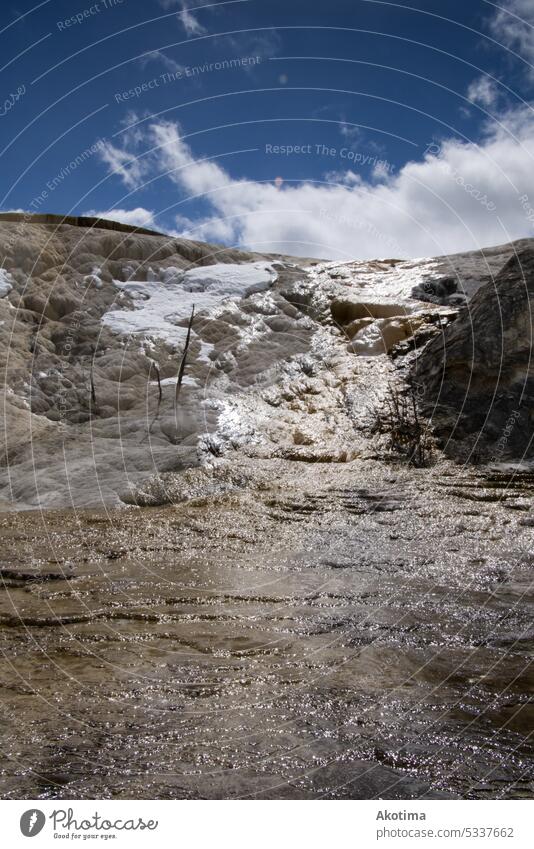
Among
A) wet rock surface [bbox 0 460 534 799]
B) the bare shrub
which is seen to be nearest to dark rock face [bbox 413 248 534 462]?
the bare shrub

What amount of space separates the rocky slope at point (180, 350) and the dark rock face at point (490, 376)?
658mm

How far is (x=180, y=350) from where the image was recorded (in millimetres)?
16844

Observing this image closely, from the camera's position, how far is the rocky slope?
11.6 m

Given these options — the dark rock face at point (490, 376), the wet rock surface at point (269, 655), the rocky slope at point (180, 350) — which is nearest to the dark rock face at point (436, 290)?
the rocky slope at point (180, 350)

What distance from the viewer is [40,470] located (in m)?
11.0

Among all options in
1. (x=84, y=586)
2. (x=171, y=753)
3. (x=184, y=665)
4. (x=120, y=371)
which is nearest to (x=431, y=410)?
(x=120, y=371)

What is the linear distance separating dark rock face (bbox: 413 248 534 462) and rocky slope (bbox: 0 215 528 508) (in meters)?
0.66

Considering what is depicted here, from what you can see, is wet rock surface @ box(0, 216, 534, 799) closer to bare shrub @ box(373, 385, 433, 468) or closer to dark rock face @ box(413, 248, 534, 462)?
dark rock face @ box(413, 248, 534, 462)

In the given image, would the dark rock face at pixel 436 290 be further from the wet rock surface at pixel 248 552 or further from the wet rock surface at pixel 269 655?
the wet rock surface at pixel 269 655

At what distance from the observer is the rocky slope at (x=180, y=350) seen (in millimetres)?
11642

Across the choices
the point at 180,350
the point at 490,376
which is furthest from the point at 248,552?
the point at 180,350

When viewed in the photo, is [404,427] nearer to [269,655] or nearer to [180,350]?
[180,350]

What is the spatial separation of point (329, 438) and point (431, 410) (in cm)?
232

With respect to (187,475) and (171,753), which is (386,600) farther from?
(187,475)
